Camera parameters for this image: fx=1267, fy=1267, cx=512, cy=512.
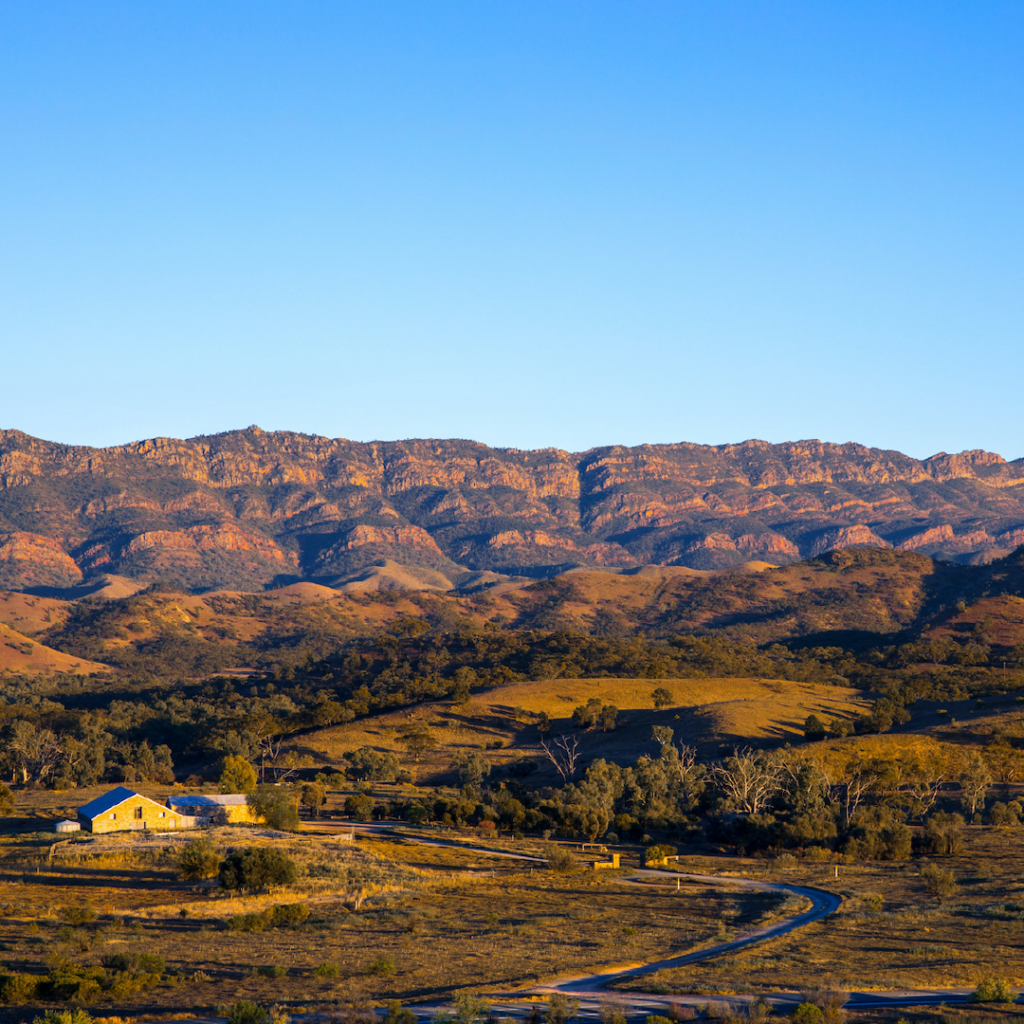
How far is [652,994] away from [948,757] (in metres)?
55.5

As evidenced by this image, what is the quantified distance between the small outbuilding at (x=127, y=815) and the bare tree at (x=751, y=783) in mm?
25658

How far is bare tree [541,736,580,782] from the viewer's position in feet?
249

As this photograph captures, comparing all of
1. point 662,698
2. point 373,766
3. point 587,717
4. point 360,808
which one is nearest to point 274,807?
point 360,808

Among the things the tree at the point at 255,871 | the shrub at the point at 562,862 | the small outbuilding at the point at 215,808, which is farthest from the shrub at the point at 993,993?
the small outbuilding at the point at 215,808

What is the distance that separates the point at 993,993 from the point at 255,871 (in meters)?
22.8

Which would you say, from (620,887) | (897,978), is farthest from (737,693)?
(897,978)

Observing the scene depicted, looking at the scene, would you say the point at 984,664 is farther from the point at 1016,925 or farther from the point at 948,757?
the point at 1016,925

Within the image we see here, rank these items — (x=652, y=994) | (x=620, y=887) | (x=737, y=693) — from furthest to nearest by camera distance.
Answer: (x=737, y=693) → (x=620, y=887) → (x=652, y=994)

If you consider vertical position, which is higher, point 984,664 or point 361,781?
point 984,664

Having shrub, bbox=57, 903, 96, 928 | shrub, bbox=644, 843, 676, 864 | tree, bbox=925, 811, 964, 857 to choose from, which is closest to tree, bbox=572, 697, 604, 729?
tree, bbox=925, 811, 964, 857

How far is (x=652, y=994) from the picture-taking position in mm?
24625

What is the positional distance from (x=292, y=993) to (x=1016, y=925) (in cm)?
1958

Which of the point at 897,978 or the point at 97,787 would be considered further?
the point at 97,787

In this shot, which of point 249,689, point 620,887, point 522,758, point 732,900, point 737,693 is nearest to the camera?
point 732,900
